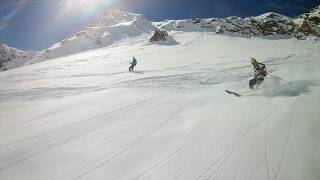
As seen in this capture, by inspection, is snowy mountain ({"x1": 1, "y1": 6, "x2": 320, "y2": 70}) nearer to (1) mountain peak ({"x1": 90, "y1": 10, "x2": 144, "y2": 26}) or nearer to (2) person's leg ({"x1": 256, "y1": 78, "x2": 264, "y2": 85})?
(1) mountain peak ({"x1": 90, "y1": 10, "x2": 144, "y2": 26})

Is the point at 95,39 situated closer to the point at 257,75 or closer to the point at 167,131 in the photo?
the point at 257,75

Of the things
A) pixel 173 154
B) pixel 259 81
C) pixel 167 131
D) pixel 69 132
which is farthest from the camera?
pixel 259 81

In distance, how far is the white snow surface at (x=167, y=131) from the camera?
7922 mm

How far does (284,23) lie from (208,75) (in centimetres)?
5741

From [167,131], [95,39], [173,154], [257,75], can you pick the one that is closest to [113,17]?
[95,39]

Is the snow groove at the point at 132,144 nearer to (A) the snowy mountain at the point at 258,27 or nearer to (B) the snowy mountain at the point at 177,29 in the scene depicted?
(B) the snowy mountain at the point at 177,29

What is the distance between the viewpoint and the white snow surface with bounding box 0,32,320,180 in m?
7.92

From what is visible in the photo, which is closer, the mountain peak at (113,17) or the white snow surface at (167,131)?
the white snow surface at (167,131)

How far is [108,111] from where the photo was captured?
12664 mm

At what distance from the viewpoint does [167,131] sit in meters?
10.2

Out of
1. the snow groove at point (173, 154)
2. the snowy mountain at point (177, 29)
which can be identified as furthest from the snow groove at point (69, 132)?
the snowy mountain at point (177, 29)

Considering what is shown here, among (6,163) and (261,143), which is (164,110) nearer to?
(261,143)

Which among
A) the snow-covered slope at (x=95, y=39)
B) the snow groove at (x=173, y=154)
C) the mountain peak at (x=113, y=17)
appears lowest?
the snow groove at (x=173, y=154)

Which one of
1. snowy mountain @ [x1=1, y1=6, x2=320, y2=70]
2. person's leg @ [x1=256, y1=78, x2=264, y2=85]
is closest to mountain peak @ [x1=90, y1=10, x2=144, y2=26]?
snowy mountain @ [x1=1, y1=6, x2=320, y2=70]
